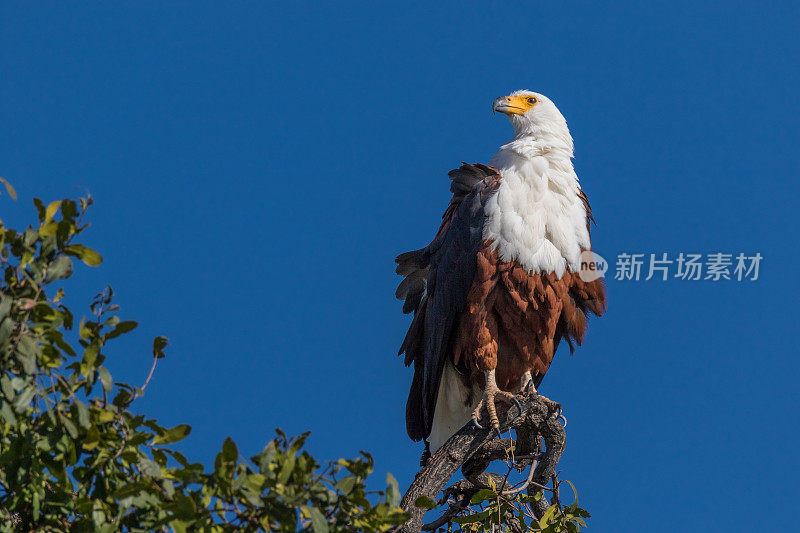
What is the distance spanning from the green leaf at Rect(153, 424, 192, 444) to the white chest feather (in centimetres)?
297

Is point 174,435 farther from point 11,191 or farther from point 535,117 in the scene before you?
point 535,117

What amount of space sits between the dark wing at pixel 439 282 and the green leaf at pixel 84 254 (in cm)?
315

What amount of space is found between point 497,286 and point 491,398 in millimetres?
672

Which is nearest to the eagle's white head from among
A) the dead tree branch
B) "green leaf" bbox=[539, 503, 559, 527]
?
the dead tree branch

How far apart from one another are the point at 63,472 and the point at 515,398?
2.87m

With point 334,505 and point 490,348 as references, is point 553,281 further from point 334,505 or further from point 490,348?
point 334,505

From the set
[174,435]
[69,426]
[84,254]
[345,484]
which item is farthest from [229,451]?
[84,254]

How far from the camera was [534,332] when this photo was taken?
600 cm

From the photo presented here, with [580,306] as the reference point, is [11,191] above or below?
below

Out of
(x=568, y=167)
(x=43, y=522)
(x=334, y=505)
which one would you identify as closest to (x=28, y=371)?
(x=43, y=522)

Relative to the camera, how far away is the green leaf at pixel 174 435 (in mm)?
3209

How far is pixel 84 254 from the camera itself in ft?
10.0
